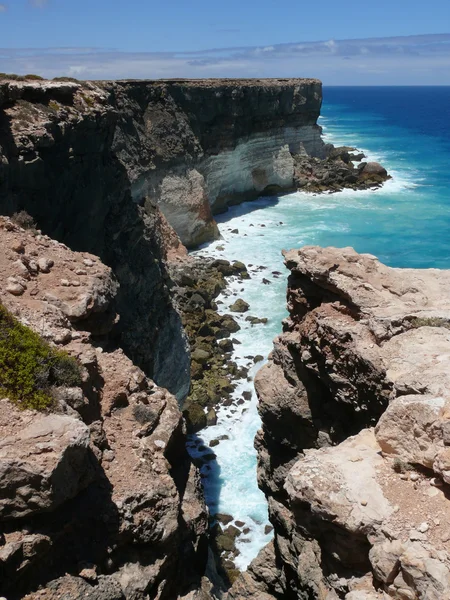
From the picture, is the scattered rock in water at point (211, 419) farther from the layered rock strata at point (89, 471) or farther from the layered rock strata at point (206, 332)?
the layered rock strata at point (89, 471)

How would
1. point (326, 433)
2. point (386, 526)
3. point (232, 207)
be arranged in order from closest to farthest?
point (386, 526)
point (326, 433)
point (232, 207)

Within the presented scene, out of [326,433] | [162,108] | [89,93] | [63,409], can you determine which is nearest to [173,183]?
[162,108]

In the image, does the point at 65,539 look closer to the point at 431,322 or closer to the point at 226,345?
the point at 431,322

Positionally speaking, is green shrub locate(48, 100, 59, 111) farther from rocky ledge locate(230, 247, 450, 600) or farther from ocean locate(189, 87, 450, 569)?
ocean locate(189, 87, 450, 569)

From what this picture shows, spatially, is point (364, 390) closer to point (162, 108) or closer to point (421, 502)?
point (421, 502)

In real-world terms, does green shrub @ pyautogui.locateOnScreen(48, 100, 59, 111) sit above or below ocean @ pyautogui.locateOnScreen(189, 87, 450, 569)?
above

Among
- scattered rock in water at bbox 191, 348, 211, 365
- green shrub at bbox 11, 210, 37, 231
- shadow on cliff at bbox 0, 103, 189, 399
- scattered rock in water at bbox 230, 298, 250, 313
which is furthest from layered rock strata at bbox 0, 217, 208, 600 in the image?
scattered rock in water at bbox 230, 298, 250, 313

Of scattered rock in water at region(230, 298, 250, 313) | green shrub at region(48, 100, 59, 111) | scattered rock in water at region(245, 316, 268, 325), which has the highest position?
green shrub at region(48, 100, 59, 111)
